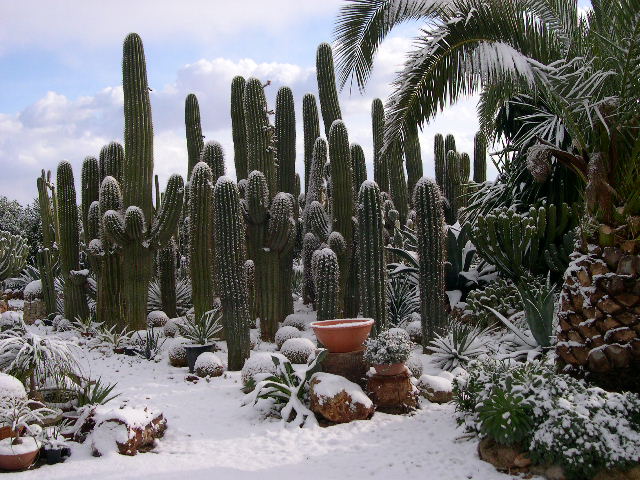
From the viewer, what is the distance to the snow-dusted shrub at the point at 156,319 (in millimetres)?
10922

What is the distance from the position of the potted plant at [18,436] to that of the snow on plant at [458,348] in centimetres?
455

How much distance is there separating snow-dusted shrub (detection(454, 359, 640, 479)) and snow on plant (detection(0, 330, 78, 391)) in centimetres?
383

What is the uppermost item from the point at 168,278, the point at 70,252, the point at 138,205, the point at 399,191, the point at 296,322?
the point at 399,191

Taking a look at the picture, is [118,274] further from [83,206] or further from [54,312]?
[54,312]

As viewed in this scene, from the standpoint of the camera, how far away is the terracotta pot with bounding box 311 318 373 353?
251 inches

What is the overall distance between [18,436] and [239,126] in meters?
8.14

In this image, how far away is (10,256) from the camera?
53.7 ft

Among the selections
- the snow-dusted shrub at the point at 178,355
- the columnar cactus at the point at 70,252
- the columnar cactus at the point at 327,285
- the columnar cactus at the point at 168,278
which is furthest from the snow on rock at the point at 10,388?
the columnar cactus at the point at 70,252

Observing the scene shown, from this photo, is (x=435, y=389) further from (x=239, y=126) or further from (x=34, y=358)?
(x=239, y=126)

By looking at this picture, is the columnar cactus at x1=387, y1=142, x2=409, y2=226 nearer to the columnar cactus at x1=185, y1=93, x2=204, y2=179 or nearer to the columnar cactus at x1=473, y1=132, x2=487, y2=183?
the columnar cactus at x1=473, y1=132, x2=487, y2=183

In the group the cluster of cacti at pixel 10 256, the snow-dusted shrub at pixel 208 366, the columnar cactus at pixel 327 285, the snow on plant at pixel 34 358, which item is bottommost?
the snow-dusted shrub at pixel 208 366

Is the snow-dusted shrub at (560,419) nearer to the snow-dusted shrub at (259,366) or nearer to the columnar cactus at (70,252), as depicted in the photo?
the snow-dusted shrub at (259,366)

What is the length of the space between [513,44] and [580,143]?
1.19 m

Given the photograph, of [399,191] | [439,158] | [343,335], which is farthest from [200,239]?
[439,158]
